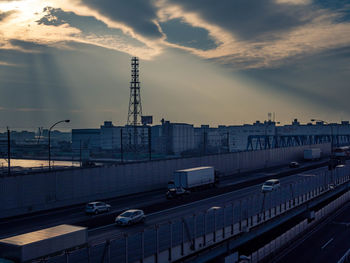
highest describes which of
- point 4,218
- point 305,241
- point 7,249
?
point 7,249

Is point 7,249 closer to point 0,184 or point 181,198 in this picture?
point 0,184

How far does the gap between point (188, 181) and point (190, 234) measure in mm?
27827

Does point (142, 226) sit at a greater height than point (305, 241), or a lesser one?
greater

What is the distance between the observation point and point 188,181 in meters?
53.6

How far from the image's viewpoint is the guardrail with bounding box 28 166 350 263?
1942 cm

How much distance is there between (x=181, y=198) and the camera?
48.8 metres

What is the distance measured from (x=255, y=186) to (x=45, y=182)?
107 ft

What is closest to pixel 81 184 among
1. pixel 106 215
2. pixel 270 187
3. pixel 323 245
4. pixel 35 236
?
pixel 106 215

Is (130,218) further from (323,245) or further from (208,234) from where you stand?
(323,245)

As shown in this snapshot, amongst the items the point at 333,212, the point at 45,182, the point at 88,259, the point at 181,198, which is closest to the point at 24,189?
the point at 45,182

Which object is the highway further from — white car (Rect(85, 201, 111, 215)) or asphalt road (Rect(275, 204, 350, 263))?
asphalt road (Rect(275, 204, 350, 263))

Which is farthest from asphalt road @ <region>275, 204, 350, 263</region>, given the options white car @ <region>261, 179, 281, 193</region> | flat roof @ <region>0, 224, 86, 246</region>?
flat roof @ <region>0, 224, 86, 246</region>

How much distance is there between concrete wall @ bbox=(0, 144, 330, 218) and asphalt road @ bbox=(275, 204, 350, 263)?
77.8ft

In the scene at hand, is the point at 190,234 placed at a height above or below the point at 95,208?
above
